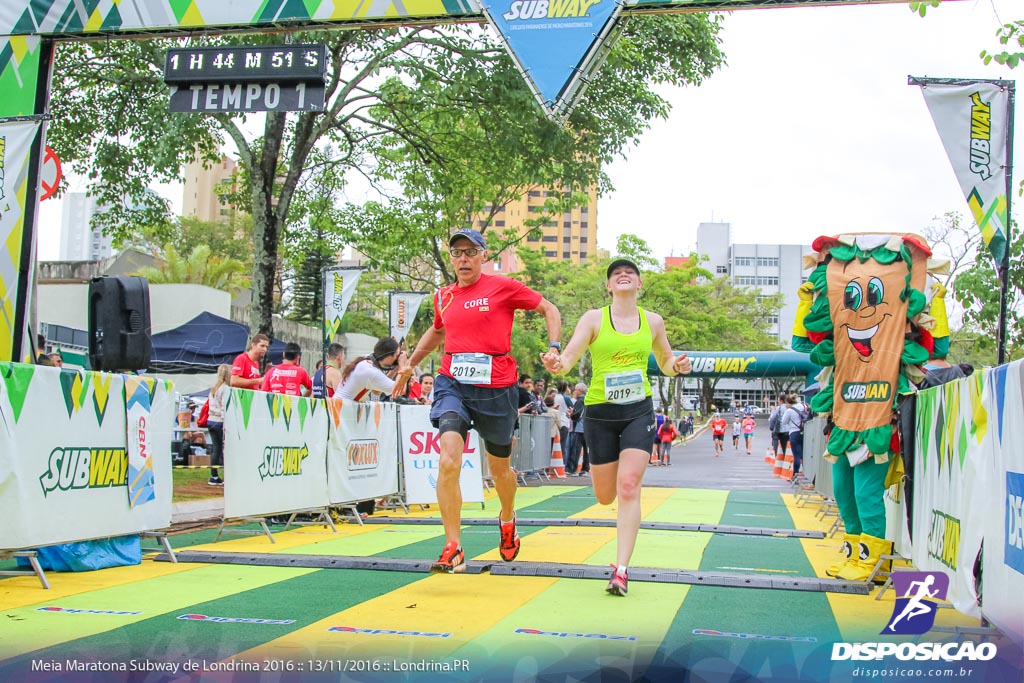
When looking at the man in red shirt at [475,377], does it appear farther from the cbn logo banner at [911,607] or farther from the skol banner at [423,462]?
the skol banner at [423,462]

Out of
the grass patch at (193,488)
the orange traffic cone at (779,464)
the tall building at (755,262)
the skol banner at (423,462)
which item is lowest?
the orange traffic cone at (779,464)

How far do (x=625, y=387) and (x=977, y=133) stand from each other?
4.02m

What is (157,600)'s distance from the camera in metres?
5.38

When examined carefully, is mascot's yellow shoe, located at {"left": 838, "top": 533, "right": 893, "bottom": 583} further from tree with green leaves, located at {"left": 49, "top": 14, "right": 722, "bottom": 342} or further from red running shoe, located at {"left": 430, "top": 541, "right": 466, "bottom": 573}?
tree with green leaves, located at {"left": 49, "top": 14, "right": 722, "bottom": 342}

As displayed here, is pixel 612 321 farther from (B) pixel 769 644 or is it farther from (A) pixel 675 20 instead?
(A) pixel 675 20

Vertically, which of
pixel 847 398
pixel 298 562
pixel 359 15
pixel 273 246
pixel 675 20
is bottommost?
pixel 298 562

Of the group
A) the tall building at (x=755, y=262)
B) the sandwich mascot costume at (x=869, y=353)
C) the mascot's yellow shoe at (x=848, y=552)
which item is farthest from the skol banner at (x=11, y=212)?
the tall building at (x=755, y=262)

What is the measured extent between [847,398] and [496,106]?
1063cm

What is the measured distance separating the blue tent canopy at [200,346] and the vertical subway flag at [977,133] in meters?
19.6

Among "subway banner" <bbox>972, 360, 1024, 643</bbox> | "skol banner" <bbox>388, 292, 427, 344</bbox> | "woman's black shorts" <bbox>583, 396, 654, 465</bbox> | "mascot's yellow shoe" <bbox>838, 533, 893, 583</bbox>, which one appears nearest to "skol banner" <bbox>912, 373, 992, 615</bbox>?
"subway banner" <bbox>972, 360, 1024, 643</bbox>

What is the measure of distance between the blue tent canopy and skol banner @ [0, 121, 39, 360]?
16168mm

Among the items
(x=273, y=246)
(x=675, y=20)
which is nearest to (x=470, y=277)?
(x=273, y=246)

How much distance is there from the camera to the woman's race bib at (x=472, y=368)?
6.51m

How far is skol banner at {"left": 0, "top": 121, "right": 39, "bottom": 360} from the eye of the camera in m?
8.45
